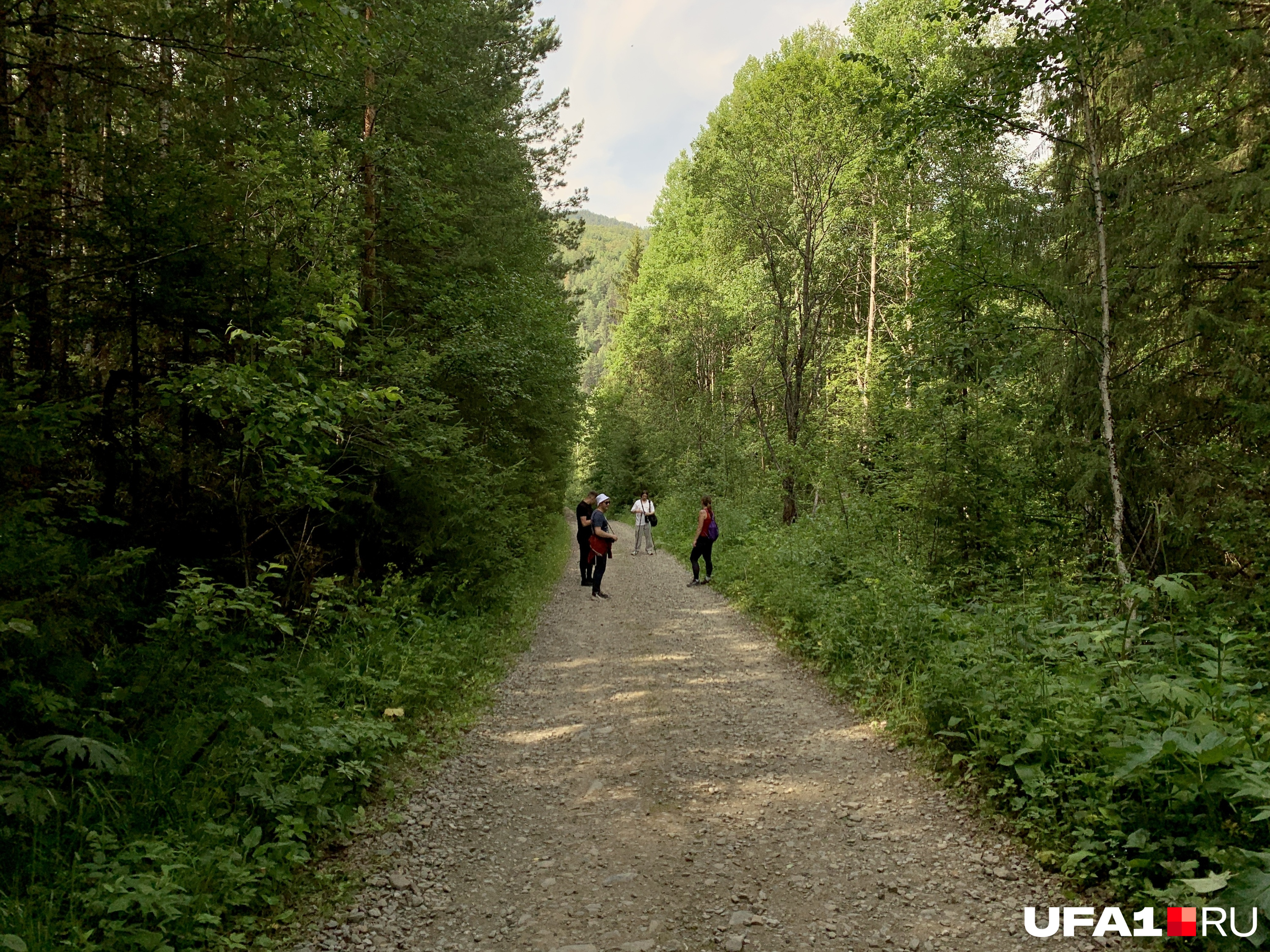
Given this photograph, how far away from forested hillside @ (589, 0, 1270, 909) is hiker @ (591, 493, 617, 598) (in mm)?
2595

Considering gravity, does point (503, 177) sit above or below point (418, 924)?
above

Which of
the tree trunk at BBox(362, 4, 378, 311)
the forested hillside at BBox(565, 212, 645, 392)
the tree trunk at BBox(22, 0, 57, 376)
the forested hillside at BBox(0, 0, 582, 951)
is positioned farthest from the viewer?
the forested hillside at BBox(565, 212, 645, 392)

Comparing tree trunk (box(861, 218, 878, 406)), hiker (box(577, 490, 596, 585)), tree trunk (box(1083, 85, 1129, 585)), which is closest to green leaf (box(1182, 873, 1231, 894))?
tree trunk (box(1083, 85, 1129, 585))

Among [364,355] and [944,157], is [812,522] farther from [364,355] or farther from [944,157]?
[944,157]

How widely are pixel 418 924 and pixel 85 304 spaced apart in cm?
547

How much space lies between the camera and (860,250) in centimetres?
2225

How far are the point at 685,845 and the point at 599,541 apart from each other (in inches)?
369

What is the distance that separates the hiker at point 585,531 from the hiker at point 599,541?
10cm

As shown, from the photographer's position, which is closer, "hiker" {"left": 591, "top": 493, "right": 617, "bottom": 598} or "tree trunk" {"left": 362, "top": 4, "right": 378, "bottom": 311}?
"tree trunk" {"left": 362, "top": 4, "right": 378, "bottom": 311}

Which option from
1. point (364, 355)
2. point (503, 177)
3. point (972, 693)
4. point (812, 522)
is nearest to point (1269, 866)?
point (972, 693)

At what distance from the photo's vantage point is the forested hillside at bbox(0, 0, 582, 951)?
3.46 metres

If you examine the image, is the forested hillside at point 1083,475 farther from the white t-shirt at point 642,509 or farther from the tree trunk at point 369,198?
the tree trunk at point 369,198

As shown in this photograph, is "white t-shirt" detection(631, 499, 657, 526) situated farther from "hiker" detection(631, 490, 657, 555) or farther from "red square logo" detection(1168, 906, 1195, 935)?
"red square logo" detection(1168, 906, 1195, 935)

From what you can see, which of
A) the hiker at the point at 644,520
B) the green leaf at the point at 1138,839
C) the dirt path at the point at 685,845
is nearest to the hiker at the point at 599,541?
the hiker at the point at 644,520
